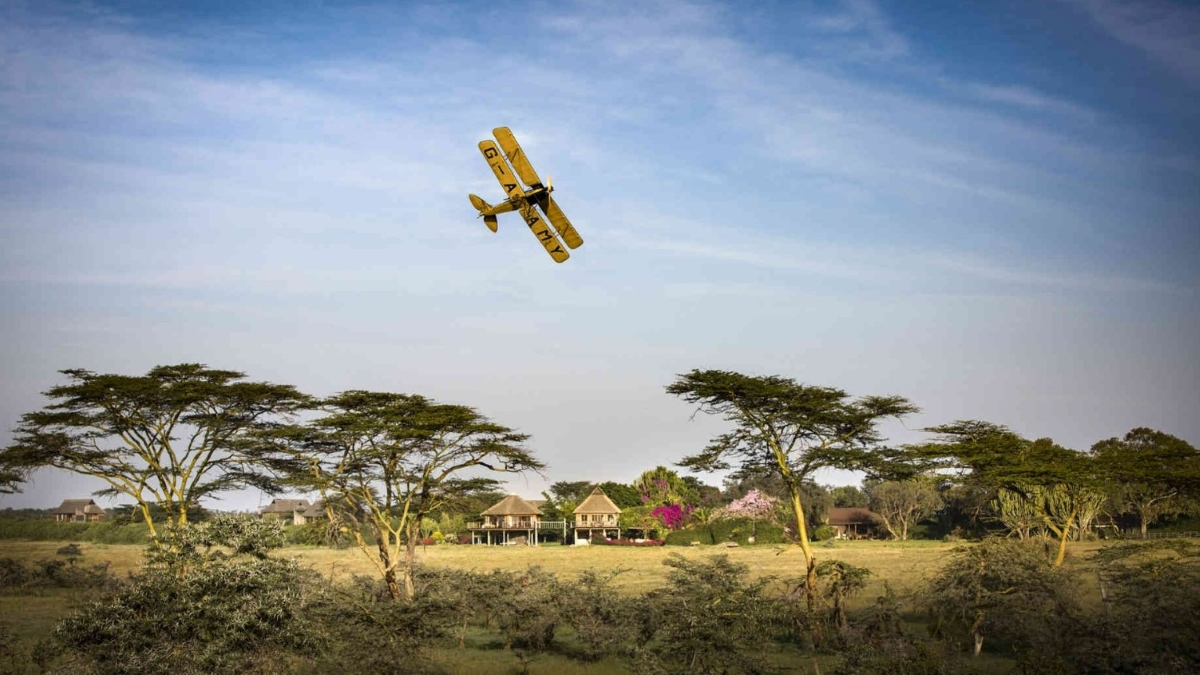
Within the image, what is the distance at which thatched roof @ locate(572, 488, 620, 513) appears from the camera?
318 ft

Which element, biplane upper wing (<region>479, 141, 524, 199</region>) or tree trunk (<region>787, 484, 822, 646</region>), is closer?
biplane upper wing (<region>479, 141, 524, 199</region>)

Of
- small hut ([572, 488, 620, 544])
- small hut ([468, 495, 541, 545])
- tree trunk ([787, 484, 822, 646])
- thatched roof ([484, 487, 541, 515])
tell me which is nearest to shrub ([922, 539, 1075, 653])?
tree trunk ([787, 484, 822, 646])

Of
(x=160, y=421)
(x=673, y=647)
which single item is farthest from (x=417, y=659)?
(x=160, y=421)

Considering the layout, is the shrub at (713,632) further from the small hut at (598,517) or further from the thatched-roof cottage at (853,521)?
the thatched-roof cottage at (853,521)

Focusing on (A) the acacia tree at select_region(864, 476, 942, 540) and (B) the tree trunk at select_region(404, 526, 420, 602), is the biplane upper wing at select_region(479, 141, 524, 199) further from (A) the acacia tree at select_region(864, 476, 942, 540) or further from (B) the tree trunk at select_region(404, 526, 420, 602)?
(A) the acacia tree at select_region(864, 476, 942, 540)

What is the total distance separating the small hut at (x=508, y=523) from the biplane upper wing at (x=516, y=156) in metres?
76.4

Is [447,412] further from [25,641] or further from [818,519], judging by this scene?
[818,519]

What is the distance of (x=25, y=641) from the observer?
2822cm

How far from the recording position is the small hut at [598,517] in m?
96.1

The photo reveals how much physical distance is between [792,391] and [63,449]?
99.6ft

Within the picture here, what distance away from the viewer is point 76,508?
403ft

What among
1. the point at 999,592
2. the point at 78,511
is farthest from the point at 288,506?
the point at 999,592

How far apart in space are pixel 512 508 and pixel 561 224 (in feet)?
249

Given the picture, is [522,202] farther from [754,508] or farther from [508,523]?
[508,523]
